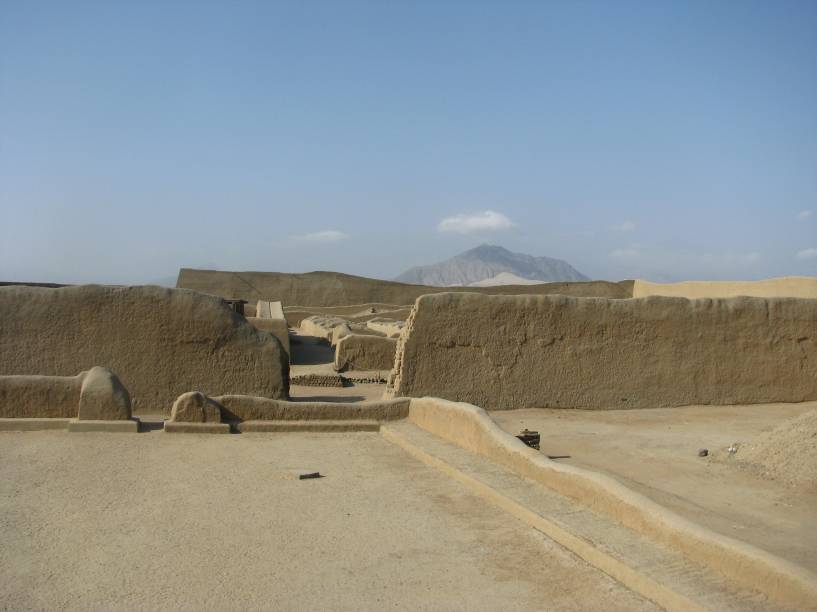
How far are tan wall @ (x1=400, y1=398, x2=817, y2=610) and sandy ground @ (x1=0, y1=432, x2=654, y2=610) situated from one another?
491mm

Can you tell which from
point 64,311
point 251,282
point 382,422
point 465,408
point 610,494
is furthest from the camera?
point 251,282

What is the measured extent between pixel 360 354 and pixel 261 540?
1206cm

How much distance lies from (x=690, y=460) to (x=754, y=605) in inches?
197

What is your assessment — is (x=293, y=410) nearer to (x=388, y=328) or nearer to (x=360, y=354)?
(x=360, y=354)

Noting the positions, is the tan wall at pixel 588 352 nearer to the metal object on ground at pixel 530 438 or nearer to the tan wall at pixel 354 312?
the metal object on ground at pixel 530 438

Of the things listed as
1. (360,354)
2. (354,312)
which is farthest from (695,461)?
(354,312)

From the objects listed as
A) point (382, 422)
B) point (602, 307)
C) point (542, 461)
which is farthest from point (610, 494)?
point (602, 307)

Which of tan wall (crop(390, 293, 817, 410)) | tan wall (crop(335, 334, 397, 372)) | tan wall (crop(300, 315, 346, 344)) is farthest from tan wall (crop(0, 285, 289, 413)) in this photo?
tan wall (crop(300, 315, 346, 344))

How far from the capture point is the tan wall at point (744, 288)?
72.7 ft

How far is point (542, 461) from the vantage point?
6.35 m

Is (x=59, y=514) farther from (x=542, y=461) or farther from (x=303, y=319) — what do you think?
(x=303, y=319)

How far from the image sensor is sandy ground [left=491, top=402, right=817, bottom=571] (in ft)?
20.0

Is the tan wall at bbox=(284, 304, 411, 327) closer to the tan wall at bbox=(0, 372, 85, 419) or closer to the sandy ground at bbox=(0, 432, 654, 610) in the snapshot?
the tan wall at bbox=(0, 372, 85, 419)

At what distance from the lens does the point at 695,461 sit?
8.65m
